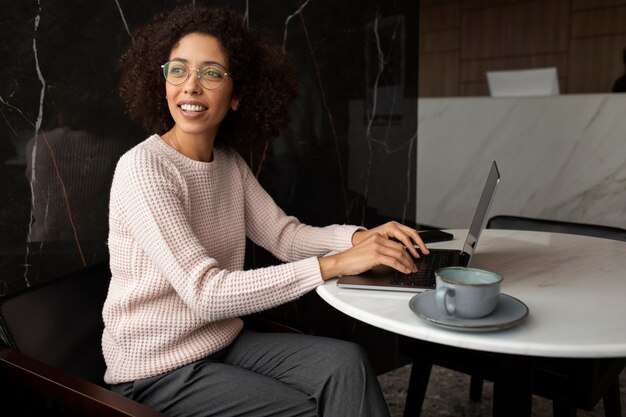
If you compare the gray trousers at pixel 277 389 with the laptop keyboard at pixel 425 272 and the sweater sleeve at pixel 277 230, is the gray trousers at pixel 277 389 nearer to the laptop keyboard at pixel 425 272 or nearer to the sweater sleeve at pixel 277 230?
the laptop keyboard at pixel 425 272

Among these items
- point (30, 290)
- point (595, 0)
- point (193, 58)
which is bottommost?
point (30, 290)

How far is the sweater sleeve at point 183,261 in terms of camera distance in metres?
1.36

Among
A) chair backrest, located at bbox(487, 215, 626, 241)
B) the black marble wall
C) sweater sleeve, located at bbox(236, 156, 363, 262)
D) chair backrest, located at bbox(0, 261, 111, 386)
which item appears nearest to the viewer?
chair backrest, located at bbox(0, 261, 111, 386)

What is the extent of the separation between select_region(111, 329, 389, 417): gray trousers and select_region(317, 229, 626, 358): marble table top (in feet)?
0.60

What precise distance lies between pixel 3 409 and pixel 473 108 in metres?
2.96

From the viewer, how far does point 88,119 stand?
5.87ft

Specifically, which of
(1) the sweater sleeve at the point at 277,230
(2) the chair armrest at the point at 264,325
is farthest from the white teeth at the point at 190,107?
(2) the chair armrest at the point at 264,325

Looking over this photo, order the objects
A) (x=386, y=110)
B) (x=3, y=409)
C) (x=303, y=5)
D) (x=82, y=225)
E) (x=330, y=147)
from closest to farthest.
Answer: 1. (x=3, y=409)
2. (x=82, y=225)
3. (x=303, y=5)
4. (x=330, y=147)
5. (x=386, y=110)

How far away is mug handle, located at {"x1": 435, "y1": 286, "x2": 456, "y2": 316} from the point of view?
44.2 inches

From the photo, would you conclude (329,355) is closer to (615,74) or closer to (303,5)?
(303,5)

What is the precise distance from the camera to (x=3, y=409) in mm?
1411

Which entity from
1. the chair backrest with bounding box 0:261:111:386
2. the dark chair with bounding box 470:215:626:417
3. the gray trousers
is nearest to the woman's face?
the chair backrest with bounding box 0:261:111:386

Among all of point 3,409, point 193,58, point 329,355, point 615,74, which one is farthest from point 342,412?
point 615,74

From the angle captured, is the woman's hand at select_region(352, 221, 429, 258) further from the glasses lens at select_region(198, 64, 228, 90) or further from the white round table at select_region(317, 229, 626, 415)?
the glasses lens at select_region(198, 64, 228, 90)
